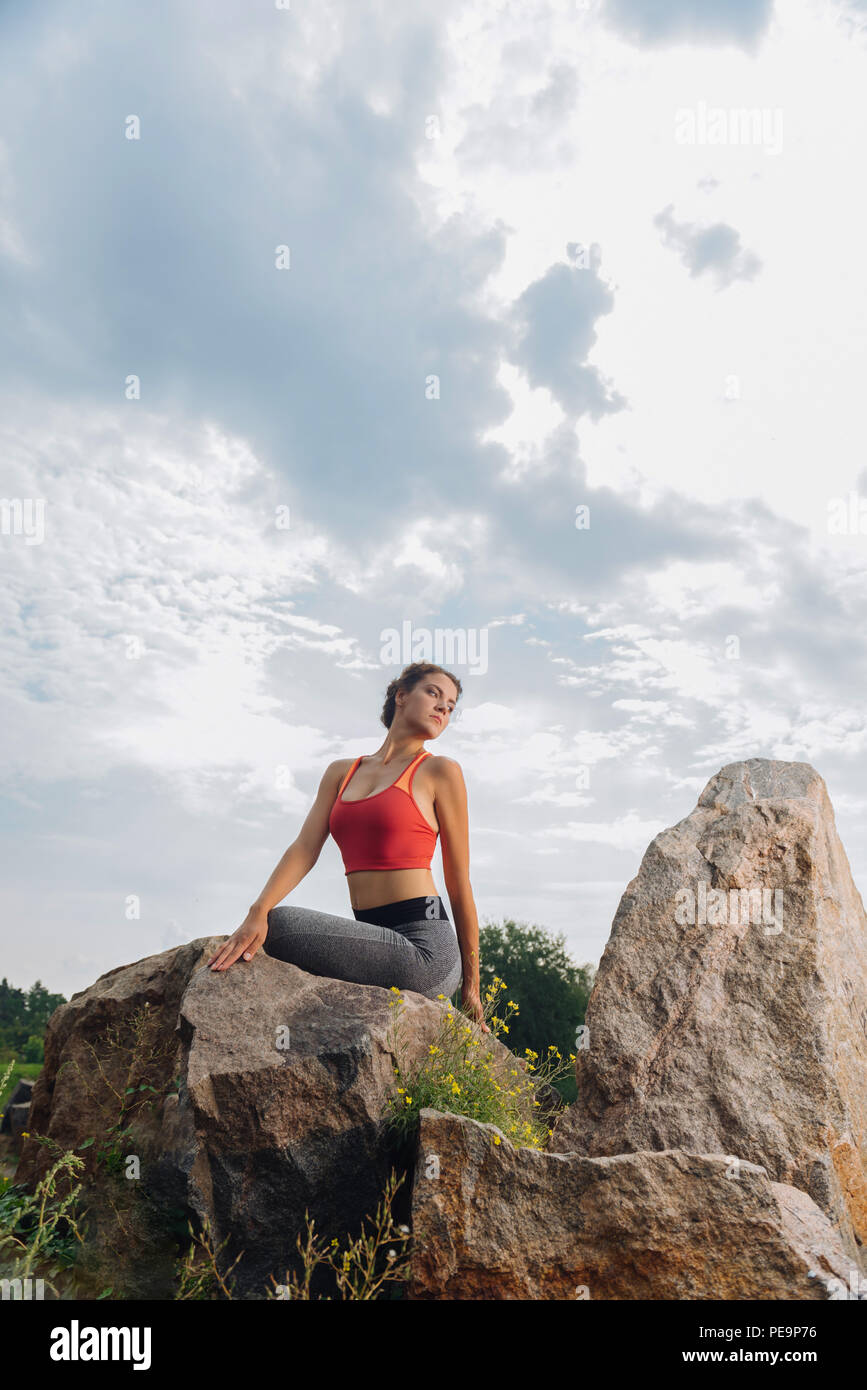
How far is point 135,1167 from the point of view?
240 inches

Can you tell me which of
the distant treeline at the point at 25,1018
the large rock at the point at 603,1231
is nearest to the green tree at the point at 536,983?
the distant treeline at the point at 25,1018

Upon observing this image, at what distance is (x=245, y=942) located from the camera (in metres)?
6.40

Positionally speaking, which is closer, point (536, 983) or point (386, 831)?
point (386, 831)

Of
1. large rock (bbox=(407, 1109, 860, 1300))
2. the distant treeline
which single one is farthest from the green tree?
large rock (bbox=(407, 1109, 860, 1300))

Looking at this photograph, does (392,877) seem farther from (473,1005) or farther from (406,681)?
(406,681)

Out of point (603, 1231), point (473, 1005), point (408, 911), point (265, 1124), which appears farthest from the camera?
point (473, 1005)

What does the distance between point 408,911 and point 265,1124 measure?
1867 mm

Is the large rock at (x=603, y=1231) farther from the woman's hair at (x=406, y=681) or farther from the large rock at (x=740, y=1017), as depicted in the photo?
the woman's hair at (x=406, y=681)

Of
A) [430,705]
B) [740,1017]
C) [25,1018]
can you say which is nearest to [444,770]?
[430,705]

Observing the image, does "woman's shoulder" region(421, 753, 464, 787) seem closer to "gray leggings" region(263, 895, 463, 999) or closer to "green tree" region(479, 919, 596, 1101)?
"gray leggings" region(263, 895, 463, 999)

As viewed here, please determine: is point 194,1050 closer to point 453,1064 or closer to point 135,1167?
point 135,1167

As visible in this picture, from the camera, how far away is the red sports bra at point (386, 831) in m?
6.98
